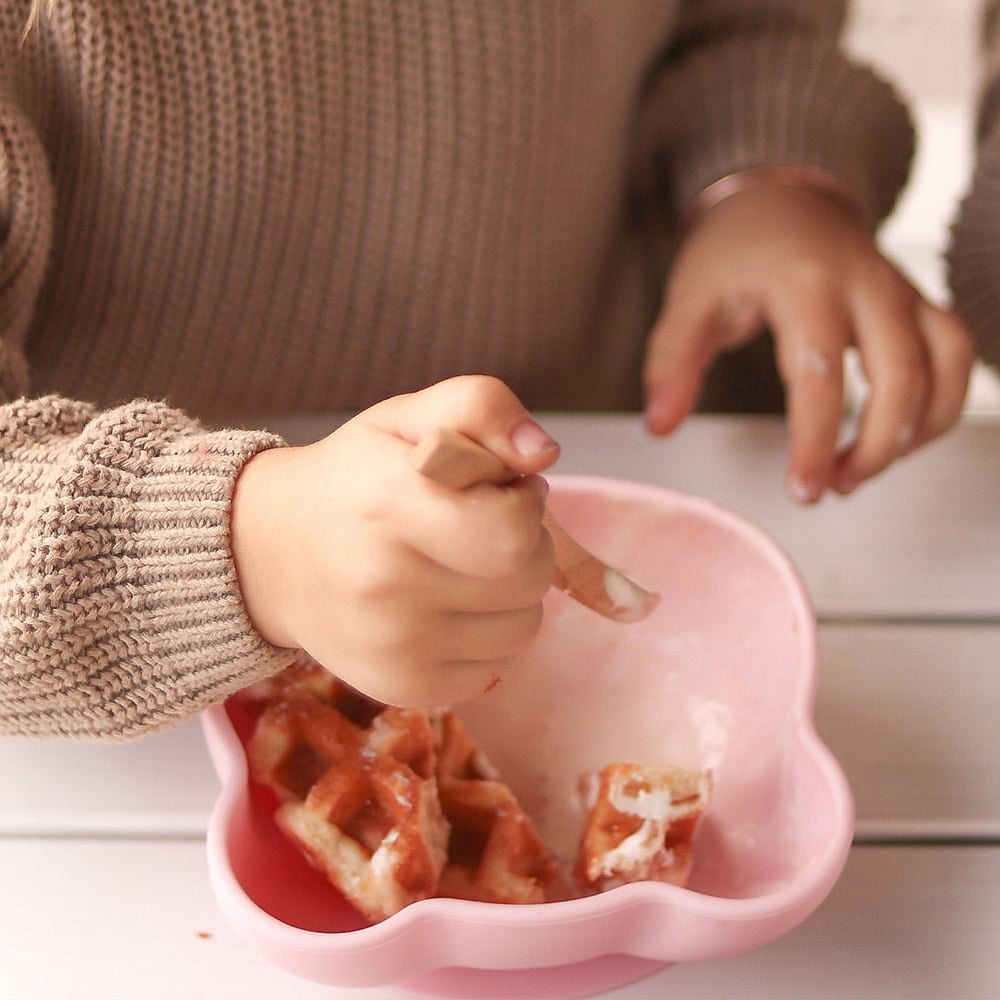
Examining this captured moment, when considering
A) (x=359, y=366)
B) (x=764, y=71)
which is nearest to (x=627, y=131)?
(x=764, y=71)

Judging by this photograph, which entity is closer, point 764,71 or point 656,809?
point 656,809

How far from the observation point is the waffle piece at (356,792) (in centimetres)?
28

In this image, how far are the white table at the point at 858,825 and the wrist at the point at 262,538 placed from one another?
0.35ft

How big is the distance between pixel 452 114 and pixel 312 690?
280 millimetres

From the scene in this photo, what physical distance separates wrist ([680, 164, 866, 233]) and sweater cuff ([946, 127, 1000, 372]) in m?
0.05

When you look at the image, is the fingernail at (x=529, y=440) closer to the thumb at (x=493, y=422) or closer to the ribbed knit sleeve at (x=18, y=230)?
the thumb at (x=493, y=422)

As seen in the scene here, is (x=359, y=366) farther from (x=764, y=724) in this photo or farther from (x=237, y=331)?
(x=764, y=724)

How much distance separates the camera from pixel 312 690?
324 millimetres

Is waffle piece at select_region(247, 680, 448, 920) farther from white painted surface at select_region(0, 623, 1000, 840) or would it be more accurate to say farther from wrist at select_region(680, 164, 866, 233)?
wrist at select_region(680, 164, 866, 233)

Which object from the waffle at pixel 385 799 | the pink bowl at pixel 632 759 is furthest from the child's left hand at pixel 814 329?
the waffle at pixel 385 799

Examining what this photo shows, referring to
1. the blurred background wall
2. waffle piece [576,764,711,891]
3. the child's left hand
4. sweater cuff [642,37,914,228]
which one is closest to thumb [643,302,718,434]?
the child's left hand

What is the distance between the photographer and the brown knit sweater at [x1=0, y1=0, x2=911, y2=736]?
0.92ft

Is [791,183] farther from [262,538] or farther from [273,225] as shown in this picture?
[262,538]

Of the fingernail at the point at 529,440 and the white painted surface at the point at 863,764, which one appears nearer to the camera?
the fingernail at the point at 529,440
